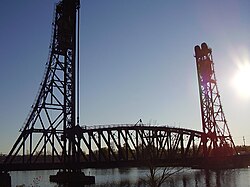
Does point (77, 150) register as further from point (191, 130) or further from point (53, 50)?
point (191, 130)

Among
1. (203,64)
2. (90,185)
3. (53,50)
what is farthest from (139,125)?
(203,64)

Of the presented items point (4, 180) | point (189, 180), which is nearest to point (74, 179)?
point (4, 180)

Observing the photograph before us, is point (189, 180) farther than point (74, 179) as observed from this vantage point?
Yes

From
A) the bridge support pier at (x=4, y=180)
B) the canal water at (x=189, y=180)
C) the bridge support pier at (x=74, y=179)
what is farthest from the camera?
the bridge support pier at (x=74, y=179)

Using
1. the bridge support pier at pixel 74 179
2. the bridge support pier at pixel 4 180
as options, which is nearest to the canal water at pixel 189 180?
the bridge support pier at pixel 74 179

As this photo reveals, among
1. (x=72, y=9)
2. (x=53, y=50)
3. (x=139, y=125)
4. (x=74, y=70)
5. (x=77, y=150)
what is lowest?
(x=77, y=150)

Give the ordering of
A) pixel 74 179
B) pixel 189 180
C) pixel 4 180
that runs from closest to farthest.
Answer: pixel 4 180 → pixel 74 179 → pixel 189 180

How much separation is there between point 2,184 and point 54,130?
11481 mm

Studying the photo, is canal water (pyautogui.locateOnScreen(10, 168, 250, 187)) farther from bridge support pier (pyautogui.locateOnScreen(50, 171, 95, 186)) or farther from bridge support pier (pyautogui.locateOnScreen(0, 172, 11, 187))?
bridge support pier (pyautogui.locateOnScreen(0, 172, 11, 187))

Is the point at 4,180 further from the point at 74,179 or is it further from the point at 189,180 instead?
the point at 189,180

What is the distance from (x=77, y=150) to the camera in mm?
53562

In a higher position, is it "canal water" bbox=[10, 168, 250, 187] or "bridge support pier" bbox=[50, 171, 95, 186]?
"bridge support pier" bbox=[50, 171, 95, 186]

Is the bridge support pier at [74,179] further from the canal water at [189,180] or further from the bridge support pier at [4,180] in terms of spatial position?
the bridge support pier at [4,180]

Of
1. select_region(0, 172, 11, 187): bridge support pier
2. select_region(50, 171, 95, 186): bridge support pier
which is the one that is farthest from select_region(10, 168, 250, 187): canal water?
select_region(0, 172, 11, 187): bridge support pier
